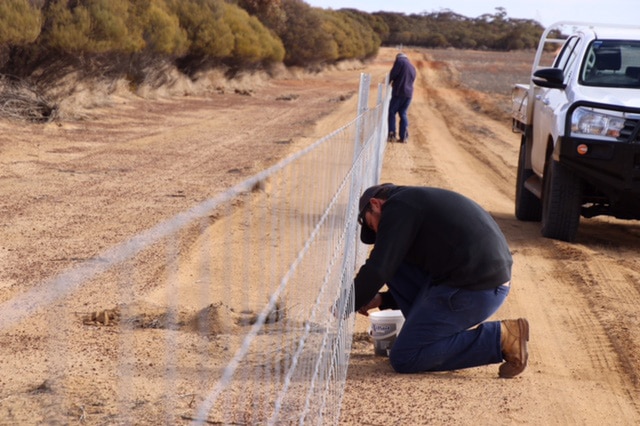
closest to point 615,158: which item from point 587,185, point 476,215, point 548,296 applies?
point 587,185

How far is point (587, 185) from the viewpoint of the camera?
9844 mm

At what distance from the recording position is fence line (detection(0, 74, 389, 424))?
119 inches

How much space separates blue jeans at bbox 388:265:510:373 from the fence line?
1.22 ft

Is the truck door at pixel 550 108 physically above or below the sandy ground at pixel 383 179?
above

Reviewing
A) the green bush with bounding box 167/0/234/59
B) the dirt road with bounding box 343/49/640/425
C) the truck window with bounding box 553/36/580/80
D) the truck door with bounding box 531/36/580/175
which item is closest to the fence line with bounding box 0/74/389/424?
the dirt road with bounding box 343/49/640/425

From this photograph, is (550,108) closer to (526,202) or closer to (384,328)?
(526,202)

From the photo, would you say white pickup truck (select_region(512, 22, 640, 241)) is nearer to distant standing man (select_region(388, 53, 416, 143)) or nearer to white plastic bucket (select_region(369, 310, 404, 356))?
white plastic bucket (select_region(369, 310, 404, 356))

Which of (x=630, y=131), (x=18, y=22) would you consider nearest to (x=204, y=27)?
(x=18, y=22)

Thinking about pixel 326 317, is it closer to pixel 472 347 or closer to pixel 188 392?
pixel 188 392

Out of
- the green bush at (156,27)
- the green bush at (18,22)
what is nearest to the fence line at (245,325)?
the green bush at (18,22)

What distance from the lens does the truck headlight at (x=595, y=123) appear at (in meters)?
9.05

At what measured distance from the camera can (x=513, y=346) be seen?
5.77 m

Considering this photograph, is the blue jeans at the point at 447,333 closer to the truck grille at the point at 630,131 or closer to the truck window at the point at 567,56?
the truck grille at the point at 630,131

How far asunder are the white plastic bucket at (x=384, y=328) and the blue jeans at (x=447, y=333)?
11.8 inches
